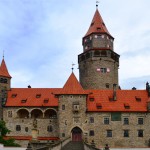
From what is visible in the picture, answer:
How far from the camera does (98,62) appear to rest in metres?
64.2

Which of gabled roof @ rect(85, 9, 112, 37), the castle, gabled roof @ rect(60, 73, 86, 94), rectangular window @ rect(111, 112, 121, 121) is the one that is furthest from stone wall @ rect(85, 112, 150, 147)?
gabled roof @ rect(85, 9, 112, 37)

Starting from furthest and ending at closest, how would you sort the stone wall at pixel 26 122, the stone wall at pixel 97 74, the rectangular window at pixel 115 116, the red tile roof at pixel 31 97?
1. the stone wall at pixel 97 74
2. the red tile roof at pixel 31 97
3. the stone wall at pixel 26 122
4. the rectangular window at pixel 115 116

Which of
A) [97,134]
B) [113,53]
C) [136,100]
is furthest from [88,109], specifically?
[113,53]

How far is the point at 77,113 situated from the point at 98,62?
14.1m

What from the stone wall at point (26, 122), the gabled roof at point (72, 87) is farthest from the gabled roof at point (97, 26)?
the stone wall at point (26, 122)

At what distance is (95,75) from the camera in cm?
6378

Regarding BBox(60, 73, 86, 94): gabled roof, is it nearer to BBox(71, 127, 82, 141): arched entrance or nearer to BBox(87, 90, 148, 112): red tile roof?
BBox(87, 90, 148, 112): red tile roof

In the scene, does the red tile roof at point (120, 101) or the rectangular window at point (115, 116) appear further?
the red tile roof at point (120, 101)

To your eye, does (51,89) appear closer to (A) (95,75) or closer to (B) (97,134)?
(A) (95,75)

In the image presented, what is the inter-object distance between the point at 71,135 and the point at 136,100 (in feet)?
36.4

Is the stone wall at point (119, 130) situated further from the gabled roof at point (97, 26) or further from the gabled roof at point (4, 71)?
the gabled roof at point (97, 26)

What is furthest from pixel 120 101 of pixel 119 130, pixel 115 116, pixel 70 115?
pixel 70 115

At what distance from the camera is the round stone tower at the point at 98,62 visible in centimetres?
6381

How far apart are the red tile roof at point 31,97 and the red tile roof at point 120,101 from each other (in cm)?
602
